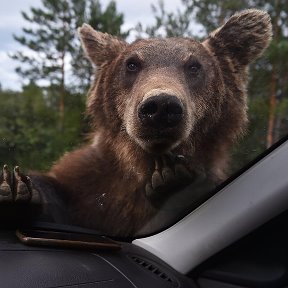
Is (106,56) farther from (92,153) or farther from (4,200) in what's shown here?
(4,200)

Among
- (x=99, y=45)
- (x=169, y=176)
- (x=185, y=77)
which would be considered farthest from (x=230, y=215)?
(x=99, y=45)

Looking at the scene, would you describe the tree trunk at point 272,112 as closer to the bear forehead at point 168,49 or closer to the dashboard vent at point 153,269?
the bear forehead at point 168,49

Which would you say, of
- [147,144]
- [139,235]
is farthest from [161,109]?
[139,235]

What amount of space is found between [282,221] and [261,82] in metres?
0.79

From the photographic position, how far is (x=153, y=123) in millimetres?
3262

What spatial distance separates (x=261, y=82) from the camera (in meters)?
3.42

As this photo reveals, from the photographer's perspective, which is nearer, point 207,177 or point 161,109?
point 161,109

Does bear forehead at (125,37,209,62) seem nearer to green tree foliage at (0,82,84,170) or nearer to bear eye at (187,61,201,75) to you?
bear eye at (187,61,201,75)

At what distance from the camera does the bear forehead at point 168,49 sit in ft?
11.4

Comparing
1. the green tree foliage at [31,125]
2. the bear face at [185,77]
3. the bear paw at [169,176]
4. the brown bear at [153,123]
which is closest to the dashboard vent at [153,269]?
the brown bear at [153,123]

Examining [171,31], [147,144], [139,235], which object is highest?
[171,31]

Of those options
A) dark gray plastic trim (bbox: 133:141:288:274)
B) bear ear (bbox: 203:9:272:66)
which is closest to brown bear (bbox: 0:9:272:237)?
bear ear (bbox: 203:9:272:66)

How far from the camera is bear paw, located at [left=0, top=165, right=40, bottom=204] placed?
3.47m

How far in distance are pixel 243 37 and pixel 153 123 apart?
2.42 feet
